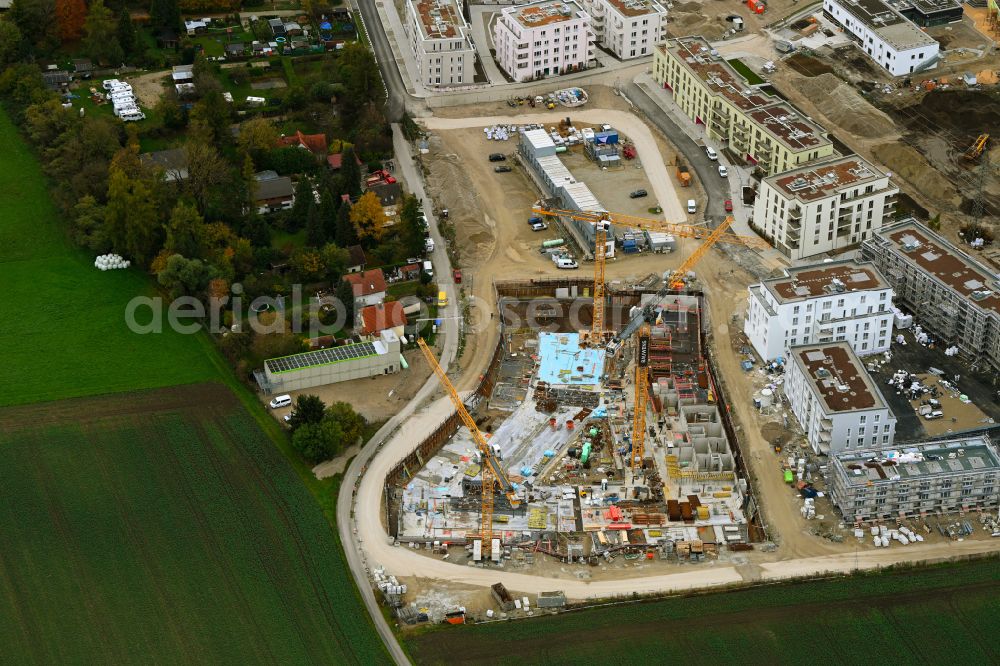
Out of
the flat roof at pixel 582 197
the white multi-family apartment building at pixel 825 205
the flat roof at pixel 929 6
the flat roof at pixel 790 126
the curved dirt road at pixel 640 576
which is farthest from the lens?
the flat roof at pixel 929 6

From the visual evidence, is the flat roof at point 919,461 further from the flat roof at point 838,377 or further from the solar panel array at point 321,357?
the solar panel array at point 321,357

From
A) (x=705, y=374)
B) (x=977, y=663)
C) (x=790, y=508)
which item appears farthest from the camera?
(x=705, y=374)

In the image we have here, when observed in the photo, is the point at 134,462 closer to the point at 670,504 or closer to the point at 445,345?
the point at 445,345

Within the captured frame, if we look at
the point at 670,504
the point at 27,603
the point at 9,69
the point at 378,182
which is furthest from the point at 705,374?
the point at 9,69

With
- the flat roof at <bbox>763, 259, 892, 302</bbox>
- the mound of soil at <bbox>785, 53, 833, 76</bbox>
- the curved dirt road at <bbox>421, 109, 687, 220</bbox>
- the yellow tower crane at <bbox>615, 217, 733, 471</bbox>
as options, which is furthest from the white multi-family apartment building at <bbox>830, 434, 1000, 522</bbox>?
the mound of soil at <bbox>785, 53, 833, 76</bbox>

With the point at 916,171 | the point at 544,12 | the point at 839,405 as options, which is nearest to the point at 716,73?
the point at 544,12

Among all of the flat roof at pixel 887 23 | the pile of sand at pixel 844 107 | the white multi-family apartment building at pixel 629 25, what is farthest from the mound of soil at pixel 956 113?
the white multi-family apartment building at pixel 629 25

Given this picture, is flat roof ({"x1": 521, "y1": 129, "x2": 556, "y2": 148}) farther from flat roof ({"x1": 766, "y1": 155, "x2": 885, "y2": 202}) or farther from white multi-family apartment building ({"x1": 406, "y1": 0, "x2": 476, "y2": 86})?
flat roof ({"x1": 766, "y1": 155, "x2": 885, "y2": 202})
